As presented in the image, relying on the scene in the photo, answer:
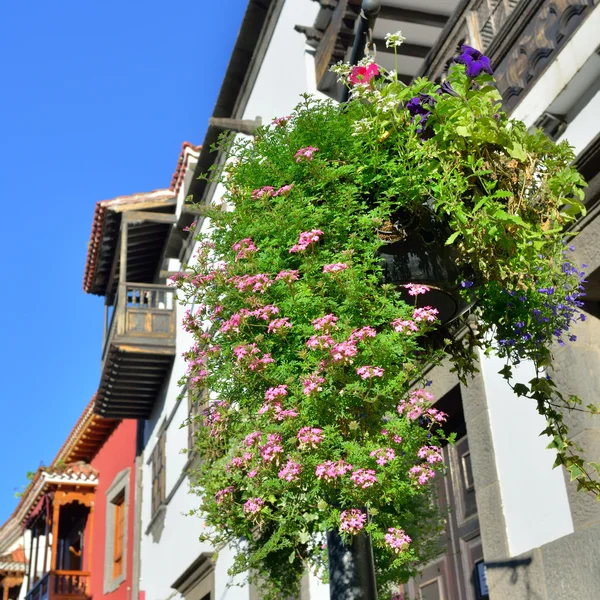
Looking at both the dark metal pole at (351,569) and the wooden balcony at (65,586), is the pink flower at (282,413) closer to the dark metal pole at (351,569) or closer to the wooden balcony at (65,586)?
the dark metal pole at (351,569)

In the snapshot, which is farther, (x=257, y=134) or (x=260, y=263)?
(x=257, y=134)

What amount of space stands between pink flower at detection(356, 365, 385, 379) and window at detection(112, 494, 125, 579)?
15.7 meters

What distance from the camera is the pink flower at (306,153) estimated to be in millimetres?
3326

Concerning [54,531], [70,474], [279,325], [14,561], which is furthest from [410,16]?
[14,561]

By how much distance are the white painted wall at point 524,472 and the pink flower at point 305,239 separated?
7.82 ft

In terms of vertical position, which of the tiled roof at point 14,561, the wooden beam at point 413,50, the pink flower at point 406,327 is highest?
the wooden beam at point 413,50

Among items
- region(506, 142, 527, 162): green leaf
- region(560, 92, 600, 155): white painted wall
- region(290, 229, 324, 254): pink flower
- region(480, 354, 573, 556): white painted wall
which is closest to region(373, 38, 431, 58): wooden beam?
region(560, 92, 600, 155): white painted wall

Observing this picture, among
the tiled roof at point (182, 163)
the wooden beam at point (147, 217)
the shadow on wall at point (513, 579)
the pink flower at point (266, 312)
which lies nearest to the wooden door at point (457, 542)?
the shadow on wall at point (513, 579)

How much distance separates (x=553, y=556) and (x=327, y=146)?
255cm

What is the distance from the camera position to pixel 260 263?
10.8ft

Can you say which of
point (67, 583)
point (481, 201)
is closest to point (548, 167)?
point (481, 201)

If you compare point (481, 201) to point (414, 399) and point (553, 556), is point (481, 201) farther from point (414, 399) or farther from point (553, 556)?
point (553, 556)

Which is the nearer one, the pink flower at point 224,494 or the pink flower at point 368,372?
the pink flower at point 368,372

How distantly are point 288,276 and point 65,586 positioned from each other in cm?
1823
